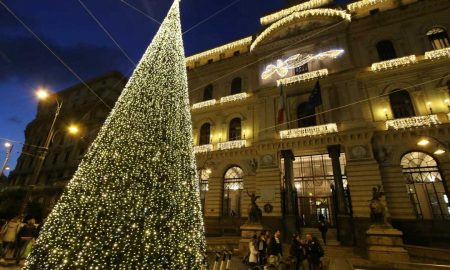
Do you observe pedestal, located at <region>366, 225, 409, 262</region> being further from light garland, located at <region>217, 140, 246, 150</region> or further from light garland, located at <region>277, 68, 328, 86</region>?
light garland, located at <region>277, 68, 328, 86</region>

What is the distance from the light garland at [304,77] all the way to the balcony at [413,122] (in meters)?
5.62

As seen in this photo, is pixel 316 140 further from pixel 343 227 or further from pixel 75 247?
pixel 75 247

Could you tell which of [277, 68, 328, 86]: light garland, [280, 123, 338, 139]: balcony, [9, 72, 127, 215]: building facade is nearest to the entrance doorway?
[280, 123, 338, 139]: balcony

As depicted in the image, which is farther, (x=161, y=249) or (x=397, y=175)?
(x=397, y=175)

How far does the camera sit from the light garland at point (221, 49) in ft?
79.3

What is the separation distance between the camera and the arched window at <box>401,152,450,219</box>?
13.5m

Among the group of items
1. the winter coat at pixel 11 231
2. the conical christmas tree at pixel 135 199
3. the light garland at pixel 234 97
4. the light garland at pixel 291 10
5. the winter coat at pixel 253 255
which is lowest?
the winter coat at pixel 253 255

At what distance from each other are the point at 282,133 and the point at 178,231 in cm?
1404

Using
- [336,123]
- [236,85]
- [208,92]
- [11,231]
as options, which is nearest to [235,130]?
[236,85]

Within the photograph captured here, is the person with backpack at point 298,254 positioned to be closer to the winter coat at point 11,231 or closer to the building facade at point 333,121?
the building facade at point 333,121

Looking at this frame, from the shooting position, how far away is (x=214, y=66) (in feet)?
80.8

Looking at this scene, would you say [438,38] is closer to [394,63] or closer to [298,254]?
[394,63]

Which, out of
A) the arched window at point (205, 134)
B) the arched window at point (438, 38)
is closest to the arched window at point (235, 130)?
the arched window at point (205, 134)

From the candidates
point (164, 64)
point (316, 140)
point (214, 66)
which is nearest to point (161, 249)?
point (164, 64)
